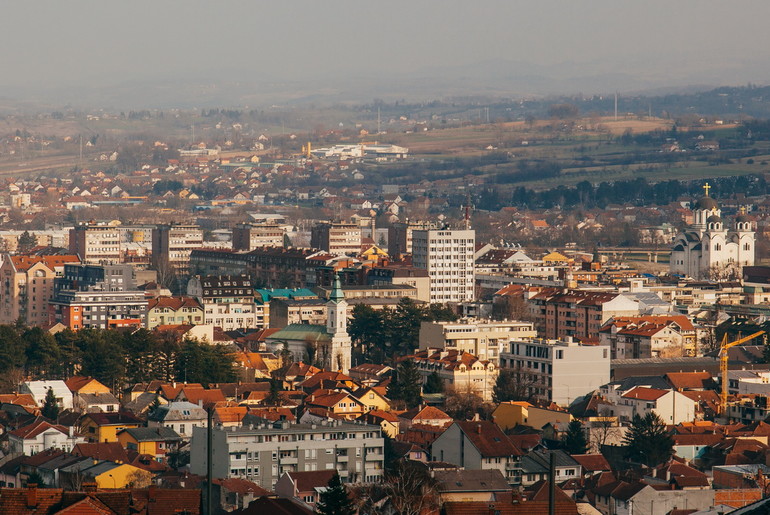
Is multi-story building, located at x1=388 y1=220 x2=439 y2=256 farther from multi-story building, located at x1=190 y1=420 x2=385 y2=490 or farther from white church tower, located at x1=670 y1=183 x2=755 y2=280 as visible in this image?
multi-story building, located at x1=190 y1=420 x2=385 y2=490

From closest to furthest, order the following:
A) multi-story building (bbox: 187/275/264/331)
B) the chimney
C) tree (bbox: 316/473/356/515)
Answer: the chimney → tree (bbox: 316/473/356/515) → multi-story building (bbox: 187/275/264/331)

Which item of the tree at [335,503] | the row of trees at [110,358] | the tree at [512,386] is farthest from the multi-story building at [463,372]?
the tree at [335,503]

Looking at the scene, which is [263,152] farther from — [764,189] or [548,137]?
[764,189]

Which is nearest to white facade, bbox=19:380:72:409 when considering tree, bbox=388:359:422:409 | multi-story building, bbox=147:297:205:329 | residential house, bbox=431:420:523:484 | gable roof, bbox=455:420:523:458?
tree, bbox=388:359:422:409

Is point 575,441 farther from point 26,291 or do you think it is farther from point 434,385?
point 26,291

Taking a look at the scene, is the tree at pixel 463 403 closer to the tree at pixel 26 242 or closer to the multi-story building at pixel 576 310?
the multi-story building at pixel 576 310

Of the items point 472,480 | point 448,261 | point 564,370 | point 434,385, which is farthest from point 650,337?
point 472,480
